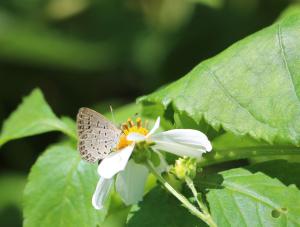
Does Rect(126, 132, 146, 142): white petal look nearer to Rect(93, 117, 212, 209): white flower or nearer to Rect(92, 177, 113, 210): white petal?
Rect(93, 117, 212, 209): white flower

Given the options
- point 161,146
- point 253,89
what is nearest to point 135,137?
point 161,146

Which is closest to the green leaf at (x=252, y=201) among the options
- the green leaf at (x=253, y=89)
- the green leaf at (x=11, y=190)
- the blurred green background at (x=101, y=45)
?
the green leaf at (x=253, y=89)

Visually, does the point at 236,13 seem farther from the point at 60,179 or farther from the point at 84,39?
the point at 60,179

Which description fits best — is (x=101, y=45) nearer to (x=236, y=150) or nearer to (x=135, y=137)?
(x=236, y=150)

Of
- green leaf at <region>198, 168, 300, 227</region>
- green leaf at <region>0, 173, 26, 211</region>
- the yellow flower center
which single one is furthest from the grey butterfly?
green leaf at <region>0, 173, 26, 211</region>

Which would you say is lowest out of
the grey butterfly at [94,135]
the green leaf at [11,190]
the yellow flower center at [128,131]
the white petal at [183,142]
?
the green leaf at [11,190]

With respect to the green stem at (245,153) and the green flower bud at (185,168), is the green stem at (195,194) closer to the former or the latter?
the green flower bud at (185,168)
